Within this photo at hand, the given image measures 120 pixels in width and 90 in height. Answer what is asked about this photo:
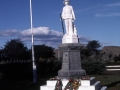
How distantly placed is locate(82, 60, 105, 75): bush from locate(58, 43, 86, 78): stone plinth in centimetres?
1780

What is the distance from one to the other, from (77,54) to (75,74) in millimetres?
1015

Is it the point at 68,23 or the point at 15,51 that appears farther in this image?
the point at 15,51

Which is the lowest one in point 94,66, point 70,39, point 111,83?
point 111,83

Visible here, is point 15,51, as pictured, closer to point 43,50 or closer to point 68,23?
point 43,50

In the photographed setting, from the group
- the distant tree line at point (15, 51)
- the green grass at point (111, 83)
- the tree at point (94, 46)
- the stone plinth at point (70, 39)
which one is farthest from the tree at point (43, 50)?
the stone plinth at point (70, 39)

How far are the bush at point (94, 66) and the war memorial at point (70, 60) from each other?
58.1ft

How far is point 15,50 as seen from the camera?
176ft

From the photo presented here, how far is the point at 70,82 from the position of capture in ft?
40.0

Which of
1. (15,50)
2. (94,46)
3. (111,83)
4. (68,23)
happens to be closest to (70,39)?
(68,23)

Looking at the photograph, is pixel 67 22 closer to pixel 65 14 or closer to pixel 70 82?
pixel 65 14

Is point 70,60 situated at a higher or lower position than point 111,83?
higher

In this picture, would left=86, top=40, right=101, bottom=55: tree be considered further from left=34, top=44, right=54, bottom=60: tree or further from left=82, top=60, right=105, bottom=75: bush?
left=82, top=60, right=105, bottom=75: bush

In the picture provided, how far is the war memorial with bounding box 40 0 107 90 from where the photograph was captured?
41.9 ft

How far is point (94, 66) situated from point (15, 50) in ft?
84.3
